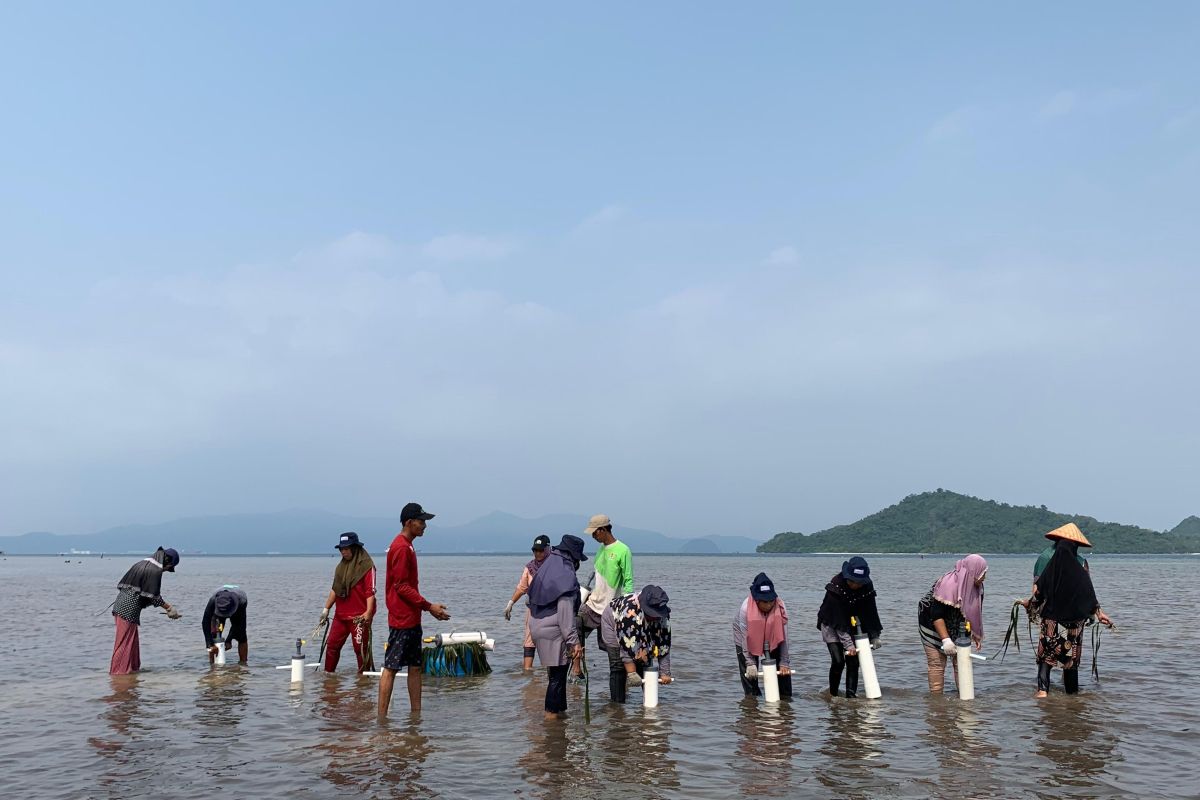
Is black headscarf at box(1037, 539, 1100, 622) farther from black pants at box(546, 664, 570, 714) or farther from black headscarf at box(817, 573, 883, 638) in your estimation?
black pants at box(546, 664, 570, 714)

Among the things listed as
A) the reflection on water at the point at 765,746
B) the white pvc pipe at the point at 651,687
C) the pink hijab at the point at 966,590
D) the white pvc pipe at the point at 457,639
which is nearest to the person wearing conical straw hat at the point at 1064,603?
the pink hijab at the point at 966,590

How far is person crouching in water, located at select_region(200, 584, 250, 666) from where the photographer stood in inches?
620

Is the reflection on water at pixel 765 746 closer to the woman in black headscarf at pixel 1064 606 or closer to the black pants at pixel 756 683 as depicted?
the black pants at pixel 756 683

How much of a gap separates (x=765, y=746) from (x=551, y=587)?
3.01 m

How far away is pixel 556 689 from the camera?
10.8 m

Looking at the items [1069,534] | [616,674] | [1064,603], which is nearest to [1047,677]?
[1064,603]

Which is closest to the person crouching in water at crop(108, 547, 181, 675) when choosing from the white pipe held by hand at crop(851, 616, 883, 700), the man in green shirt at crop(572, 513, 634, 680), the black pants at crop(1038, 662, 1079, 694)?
the man in green shirt at crop(572, 513, 634, 680)

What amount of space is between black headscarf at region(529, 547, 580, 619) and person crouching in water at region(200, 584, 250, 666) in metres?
7.56

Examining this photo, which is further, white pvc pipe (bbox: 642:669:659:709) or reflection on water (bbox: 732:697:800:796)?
white pvc pipe (bbox: 642:669:659:709)

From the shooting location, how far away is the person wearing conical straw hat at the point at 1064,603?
453 inches

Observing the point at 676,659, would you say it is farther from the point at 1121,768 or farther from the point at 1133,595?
the point at 1133,595

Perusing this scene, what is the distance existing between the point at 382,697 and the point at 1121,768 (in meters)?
8.24

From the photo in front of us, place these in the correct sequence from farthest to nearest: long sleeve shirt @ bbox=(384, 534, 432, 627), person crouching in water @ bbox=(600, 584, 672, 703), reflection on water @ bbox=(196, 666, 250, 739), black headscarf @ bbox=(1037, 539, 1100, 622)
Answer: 1. person crouching in water @ bbox=(600, 584, 672, 703)
2. black headscarf @ bbox=(1037, 539, 1100, 622)
3. reflection on water @ bbox=(196, 666, 250, 739)
4. long sleeve shirt @ bbox=(384, 534, 432, 627)

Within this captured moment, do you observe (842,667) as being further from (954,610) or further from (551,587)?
(551,587)
